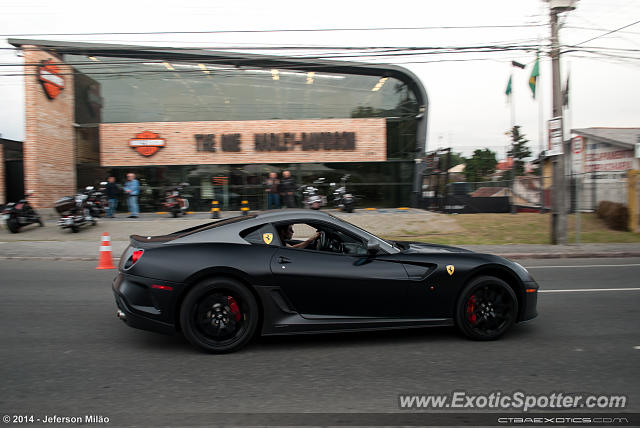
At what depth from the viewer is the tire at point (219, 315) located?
161 inches

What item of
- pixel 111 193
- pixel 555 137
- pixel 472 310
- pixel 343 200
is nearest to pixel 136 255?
pixel 472 310

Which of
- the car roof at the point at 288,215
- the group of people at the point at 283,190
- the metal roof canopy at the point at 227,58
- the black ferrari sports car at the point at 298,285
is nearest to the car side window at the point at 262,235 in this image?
the black ferrari sports car at the point at 298,285

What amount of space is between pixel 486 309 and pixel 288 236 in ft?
6.98

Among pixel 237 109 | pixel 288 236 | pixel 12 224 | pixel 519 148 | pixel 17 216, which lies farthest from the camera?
pixel 519 148

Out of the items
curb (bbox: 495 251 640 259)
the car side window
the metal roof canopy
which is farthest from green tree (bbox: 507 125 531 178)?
the car side window

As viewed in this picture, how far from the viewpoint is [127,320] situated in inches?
164

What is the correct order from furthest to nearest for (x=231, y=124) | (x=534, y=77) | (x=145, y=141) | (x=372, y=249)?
1. (x=231, y=124)
2. (x=145, y=141)
3. (x=534, y=77)
4. (x=372, y=249)

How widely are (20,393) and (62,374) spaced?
386mm

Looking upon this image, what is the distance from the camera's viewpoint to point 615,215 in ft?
51.6

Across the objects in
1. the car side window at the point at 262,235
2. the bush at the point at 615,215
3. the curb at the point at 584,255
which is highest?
the car side window at the point at 262,235

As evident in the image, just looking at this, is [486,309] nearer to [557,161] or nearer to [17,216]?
[557,161]

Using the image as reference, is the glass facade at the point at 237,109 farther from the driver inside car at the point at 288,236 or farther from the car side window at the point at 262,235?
the car side window at the point at 262,235

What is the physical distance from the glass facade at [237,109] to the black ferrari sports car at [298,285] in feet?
58.5

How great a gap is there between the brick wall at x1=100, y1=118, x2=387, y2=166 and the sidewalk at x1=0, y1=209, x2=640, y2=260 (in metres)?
4.65
